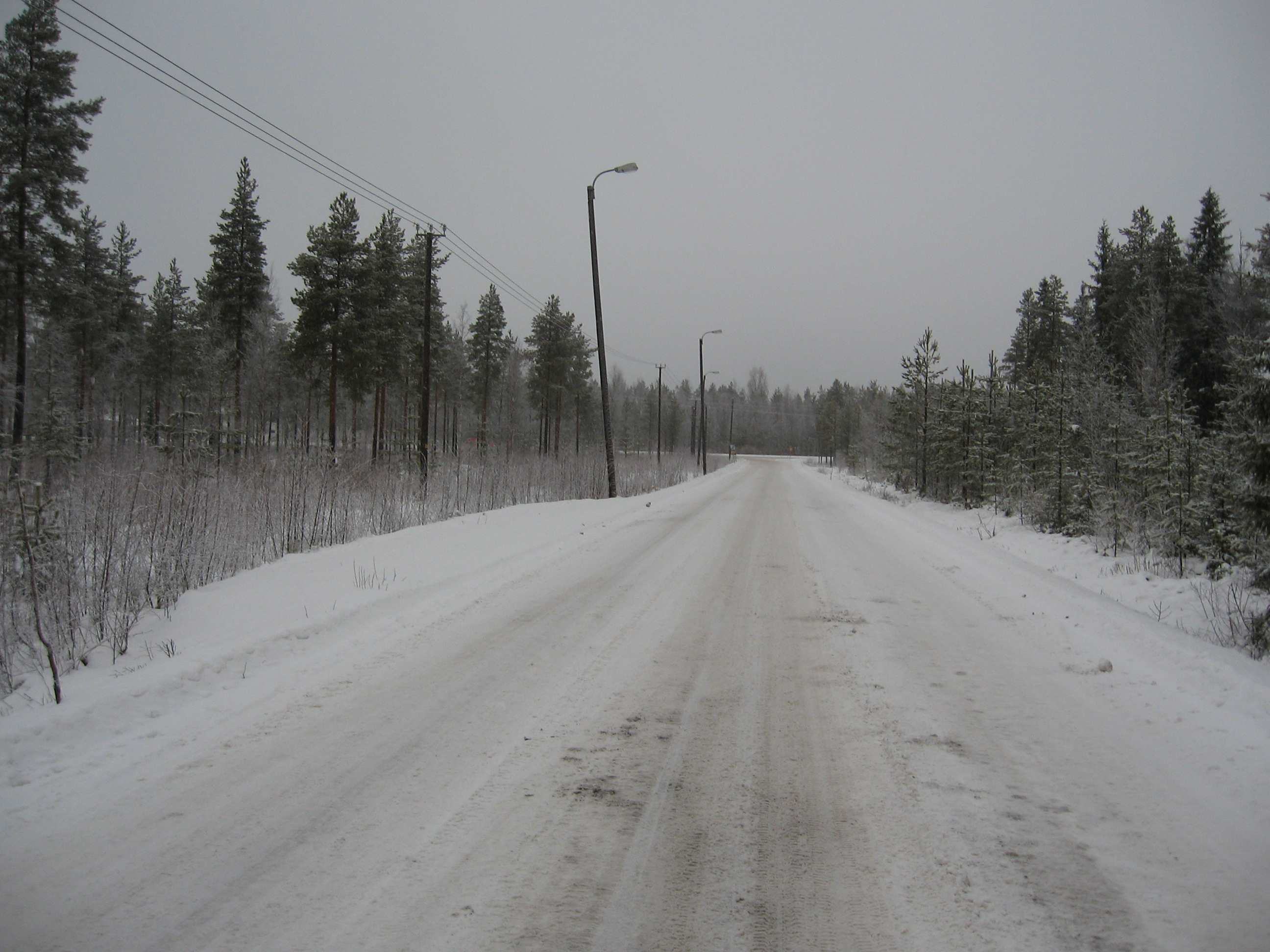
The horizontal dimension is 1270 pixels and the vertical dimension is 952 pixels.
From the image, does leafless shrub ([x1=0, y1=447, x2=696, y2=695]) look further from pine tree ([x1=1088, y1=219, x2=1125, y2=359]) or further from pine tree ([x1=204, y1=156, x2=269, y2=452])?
pine tree ([x1=1088, y1=219, x2=1125, y2=359])

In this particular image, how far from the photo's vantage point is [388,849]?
237cm

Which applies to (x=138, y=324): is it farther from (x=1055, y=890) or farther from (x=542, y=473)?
(x=1055, y=890)

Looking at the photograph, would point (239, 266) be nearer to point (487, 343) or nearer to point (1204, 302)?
point (487, 343)

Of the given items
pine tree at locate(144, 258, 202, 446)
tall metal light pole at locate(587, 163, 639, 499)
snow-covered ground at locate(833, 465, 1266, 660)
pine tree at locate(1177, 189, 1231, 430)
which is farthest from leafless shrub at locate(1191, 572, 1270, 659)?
pine tree at locate(144, 258, 202, 446)

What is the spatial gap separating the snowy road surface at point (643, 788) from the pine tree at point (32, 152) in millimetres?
22473

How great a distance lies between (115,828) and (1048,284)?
57.4 m

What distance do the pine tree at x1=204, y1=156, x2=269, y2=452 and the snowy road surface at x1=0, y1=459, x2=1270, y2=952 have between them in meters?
29.5

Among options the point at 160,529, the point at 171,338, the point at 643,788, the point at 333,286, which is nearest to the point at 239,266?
the point at 333,286

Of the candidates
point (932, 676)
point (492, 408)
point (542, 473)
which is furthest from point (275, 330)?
point (932, 676)

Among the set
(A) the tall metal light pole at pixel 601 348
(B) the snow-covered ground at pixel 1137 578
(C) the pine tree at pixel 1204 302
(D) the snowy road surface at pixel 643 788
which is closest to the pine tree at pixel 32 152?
(A) the tall metal light pole at pixel 601 348

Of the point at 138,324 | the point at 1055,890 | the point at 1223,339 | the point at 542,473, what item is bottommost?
the point at 1055,890

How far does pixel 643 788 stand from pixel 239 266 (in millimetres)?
34255

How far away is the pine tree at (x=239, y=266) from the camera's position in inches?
1147

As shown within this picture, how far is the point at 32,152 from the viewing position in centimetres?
1997
